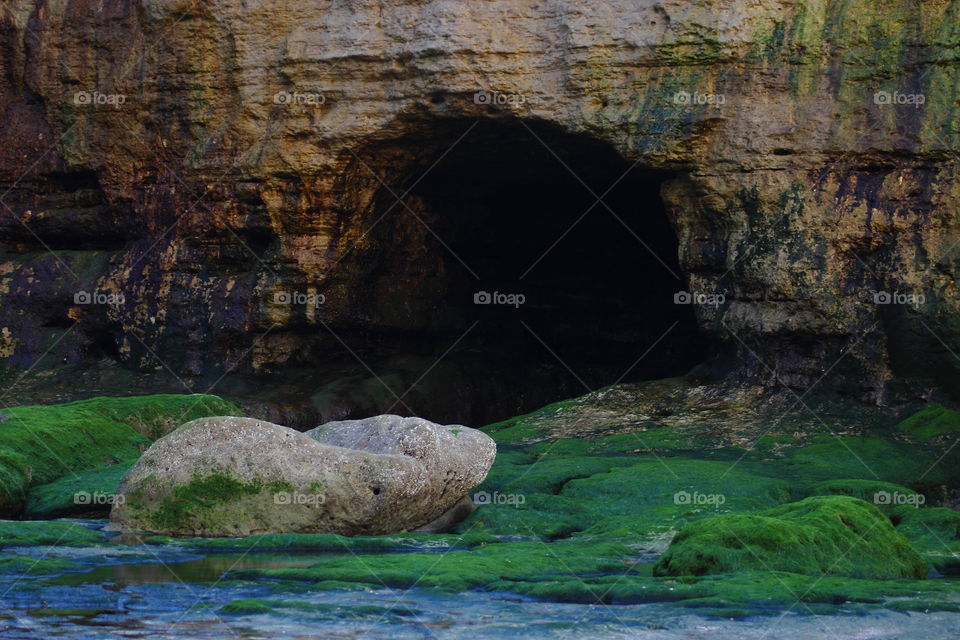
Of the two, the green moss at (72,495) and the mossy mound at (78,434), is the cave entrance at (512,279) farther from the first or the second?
the green moss at (72,495)

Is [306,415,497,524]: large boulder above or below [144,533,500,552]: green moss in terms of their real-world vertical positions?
above

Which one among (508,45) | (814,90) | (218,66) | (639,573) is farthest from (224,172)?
(639,573)

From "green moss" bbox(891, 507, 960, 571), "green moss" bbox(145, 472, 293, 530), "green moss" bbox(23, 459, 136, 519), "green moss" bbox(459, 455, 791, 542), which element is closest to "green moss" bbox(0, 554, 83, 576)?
"green moss" bbox(145, 472, 293, 530)

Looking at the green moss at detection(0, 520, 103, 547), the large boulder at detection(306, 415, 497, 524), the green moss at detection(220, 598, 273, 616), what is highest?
the large boulder at detection(306, 415, 497, 524)

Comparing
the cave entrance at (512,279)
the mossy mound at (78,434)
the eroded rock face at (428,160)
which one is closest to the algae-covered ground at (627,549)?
the mossy mound at (78,434)

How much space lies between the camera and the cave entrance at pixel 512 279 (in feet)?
106

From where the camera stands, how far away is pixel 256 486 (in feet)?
51.2

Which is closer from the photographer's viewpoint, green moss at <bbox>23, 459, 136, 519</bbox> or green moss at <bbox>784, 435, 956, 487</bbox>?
green moss at <bbox>23, 459, 136, 519</bbox>

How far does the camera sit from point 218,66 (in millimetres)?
29953

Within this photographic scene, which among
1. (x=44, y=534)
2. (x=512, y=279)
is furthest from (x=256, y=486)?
(x=512, y=279)

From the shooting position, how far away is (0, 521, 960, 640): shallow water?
10523 mm

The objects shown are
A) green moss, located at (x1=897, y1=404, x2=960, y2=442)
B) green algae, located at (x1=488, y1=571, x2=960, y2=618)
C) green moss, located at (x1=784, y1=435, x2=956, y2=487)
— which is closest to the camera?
green algae, located at (x1=488, y1=571, x2=960, y2=618)

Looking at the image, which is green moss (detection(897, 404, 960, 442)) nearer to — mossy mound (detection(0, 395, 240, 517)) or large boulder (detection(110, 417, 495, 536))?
large boulder (detection(110, 417, 495, 536))

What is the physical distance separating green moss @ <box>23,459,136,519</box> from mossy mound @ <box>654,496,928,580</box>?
8349mm
